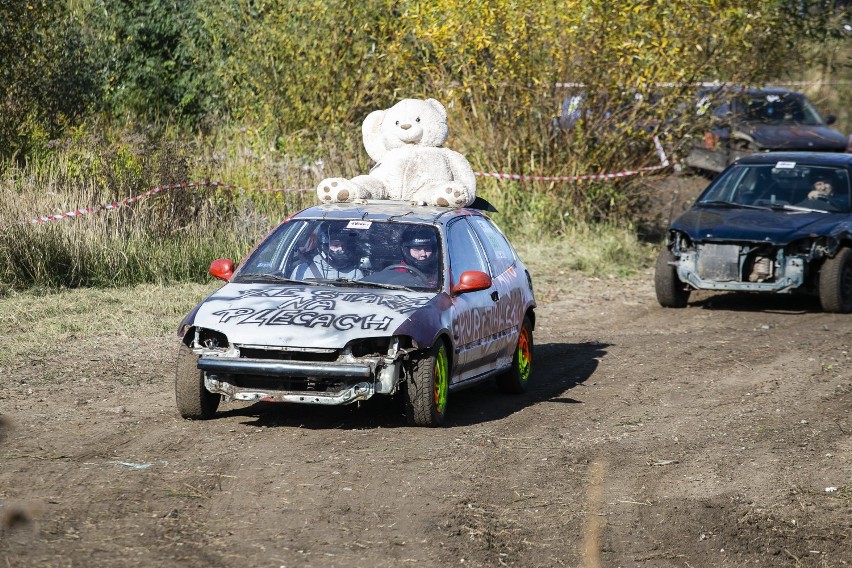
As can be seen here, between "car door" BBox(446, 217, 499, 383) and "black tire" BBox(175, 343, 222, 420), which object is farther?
"car door" BBox(446, 217, 499, 383)

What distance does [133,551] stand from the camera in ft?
18.9

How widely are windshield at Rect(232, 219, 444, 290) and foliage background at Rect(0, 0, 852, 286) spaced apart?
18.6ft

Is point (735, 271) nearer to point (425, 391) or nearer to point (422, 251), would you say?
point (422, 251)

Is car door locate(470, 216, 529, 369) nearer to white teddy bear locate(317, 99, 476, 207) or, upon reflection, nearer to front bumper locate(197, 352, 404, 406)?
white teddy bear locate(317, 99, 476, 207)

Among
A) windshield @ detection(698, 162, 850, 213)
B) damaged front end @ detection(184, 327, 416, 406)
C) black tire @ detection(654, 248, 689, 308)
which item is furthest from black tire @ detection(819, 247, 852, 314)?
damaged front end @ detection(184, 327, 416, 406)

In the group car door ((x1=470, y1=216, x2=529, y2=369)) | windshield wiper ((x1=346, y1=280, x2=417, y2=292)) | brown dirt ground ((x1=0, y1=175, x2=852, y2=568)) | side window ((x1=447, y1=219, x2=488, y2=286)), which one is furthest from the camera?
car door ((x1=470, y1=216, x2=529, y2=369))

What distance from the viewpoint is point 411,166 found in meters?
11.6

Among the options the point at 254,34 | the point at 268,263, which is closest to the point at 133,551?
the point at 268,263

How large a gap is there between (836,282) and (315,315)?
7657 millimetres

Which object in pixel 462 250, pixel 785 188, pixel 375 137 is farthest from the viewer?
pixel 785 188

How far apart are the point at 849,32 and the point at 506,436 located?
809 inches

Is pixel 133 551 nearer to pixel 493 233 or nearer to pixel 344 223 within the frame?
pixel 344 223

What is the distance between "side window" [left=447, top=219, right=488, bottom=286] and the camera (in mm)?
9227

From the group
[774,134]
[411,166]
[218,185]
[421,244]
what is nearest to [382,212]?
[421,244]
